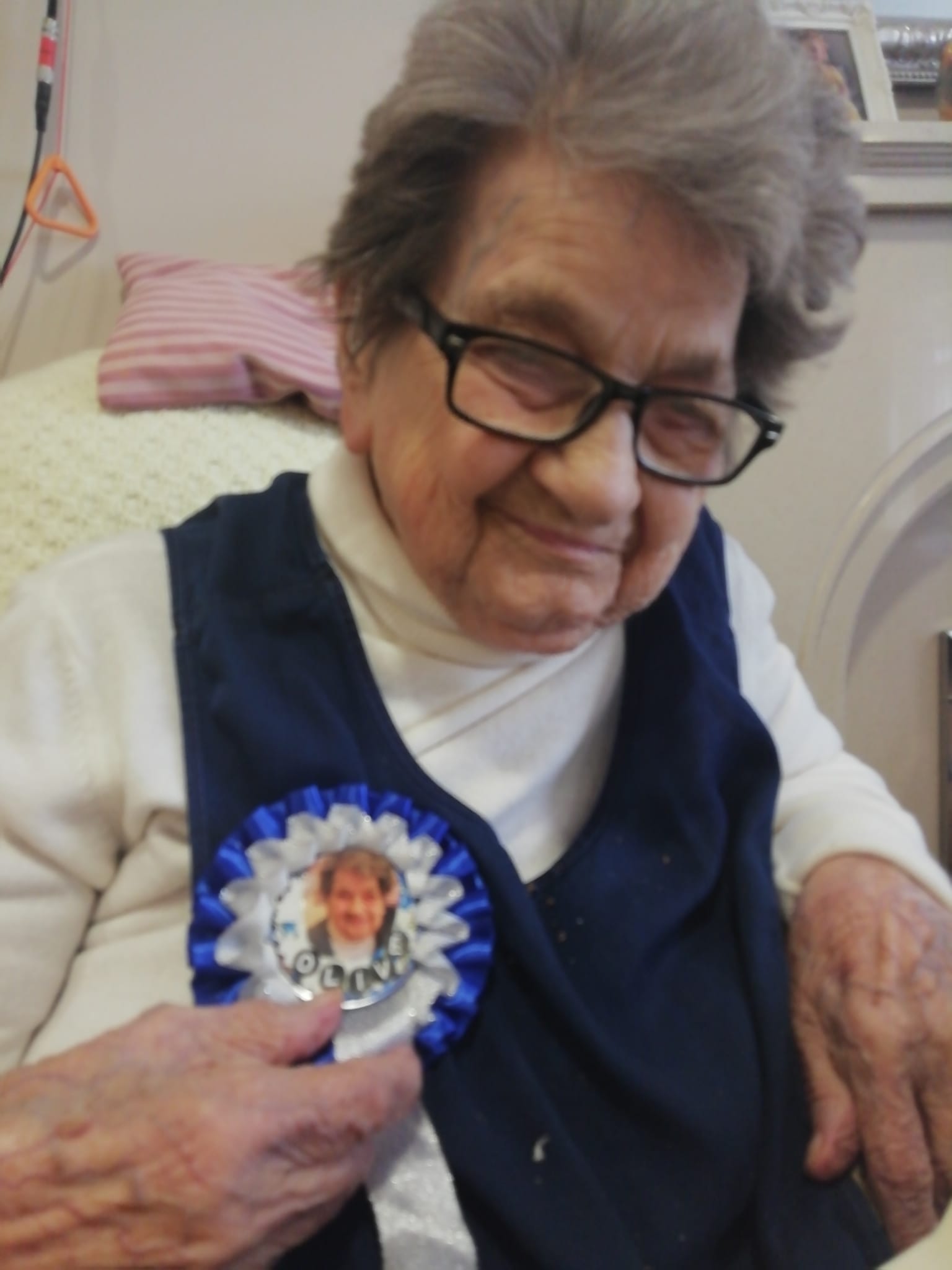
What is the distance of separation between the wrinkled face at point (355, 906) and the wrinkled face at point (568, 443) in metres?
0.20

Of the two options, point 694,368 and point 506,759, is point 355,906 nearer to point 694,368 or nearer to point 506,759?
point 506,759

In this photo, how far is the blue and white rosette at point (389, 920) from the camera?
588 millimetres

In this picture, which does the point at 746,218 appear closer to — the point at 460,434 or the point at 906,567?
the point at 460,434

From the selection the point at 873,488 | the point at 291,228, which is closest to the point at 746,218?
the point at 291,228

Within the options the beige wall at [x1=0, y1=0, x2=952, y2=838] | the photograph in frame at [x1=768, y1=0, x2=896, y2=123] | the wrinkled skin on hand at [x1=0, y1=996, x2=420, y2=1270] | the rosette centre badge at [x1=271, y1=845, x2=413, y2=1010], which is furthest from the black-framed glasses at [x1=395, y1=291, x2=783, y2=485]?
the photograph in frame at [x1=768, y1=0, x2=896, y2=123]

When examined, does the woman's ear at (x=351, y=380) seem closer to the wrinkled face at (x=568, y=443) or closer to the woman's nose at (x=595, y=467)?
the wrinkled face at (x=568, y=443)

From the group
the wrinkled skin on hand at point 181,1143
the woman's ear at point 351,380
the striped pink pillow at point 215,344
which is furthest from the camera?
the striped pink pillow at point 215,344

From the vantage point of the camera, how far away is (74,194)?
4.37 feet

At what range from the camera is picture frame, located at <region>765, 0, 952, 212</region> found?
1437 millimetres

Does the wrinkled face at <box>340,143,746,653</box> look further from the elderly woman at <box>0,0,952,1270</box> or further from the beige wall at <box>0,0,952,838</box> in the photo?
the beige wall at <box>0,0,952,838</box>

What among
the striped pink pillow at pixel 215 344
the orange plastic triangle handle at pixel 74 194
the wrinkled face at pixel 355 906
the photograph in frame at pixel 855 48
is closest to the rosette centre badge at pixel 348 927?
the wrinkled face at pixel 355 906

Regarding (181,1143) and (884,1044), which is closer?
(181,1143)

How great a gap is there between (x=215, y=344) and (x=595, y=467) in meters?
0.62

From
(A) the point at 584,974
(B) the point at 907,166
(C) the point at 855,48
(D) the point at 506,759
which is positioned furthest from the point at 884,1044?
(C) the point at 855,48
